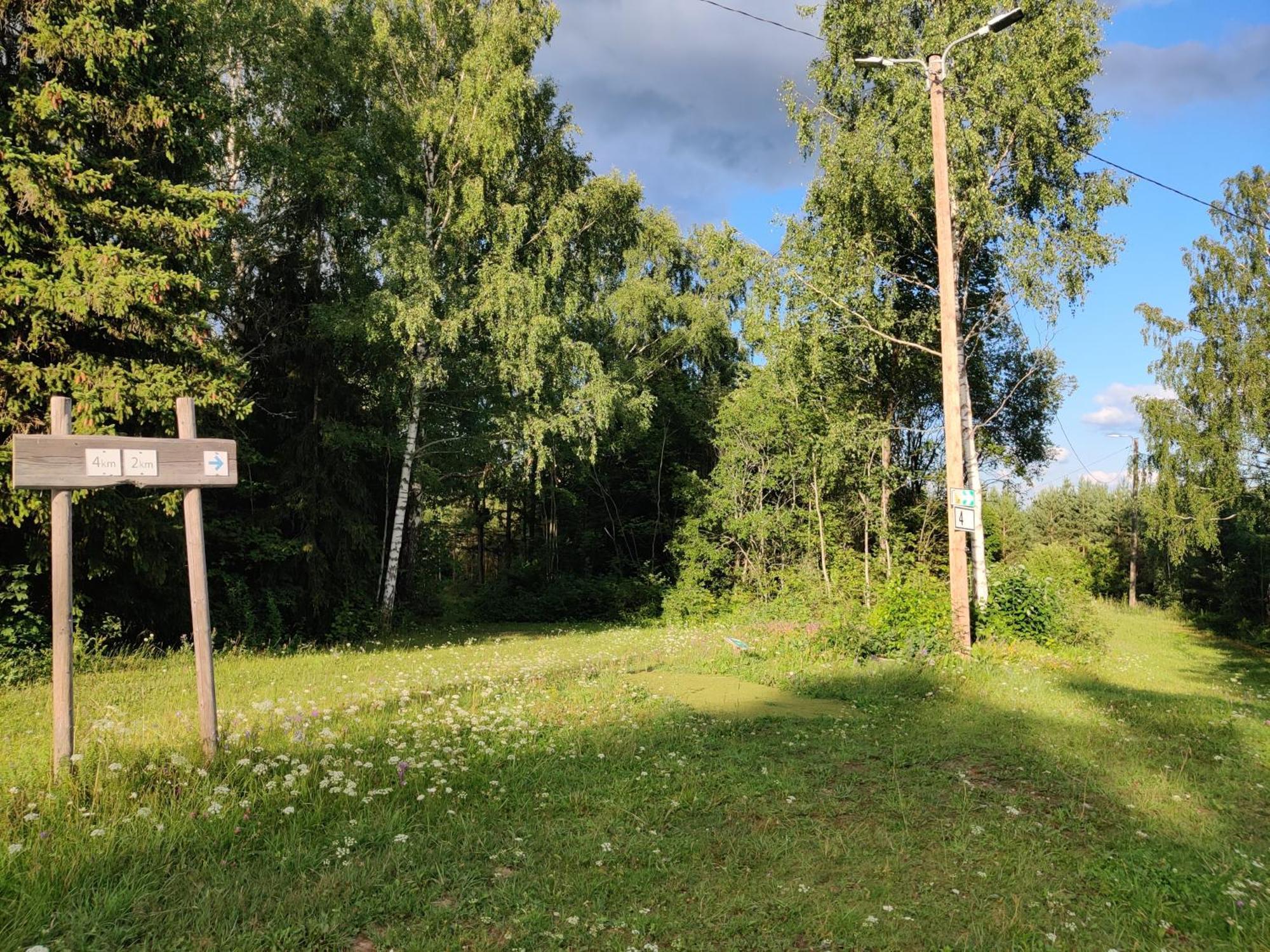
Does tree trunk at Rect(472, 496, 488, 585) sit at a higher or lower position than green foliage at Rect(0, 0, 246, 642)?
lower

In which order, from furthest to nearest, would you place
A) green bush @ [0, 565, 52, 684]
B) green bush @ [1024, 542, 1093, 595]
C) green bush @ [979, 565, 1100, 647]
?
green bush @ [1024, 542, 1093, 595]
green bush @ [979, 565, 1100, 647]
green bush @ [0, 565, 52, 684]

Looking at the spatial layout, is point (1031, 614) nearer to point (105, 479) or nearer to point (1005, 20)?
point (1005, 20)

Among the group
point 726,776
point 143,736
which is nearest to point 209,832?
point 143,736

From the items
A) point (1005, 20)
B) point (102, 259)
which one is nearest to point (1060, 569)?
point (1005, 20)

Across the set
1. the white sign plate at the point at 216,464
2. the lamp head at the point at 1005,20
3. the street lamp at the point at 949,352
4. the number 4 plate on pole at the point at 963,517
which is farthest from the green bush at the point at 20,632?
the lamp head at the point at 1005,20

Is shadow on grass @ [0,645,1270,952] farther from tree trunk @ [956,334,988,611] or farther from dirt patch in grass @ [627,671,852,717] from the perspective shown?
tree trunk @ [956,334,988,611]

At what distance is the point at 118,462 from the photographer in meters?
4.71

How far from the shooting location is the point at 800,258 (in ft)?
52.3

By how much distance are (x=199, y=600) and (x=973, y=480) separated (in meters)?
15.0

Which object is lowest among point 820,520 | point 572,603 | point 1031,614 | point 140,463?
point 572,603

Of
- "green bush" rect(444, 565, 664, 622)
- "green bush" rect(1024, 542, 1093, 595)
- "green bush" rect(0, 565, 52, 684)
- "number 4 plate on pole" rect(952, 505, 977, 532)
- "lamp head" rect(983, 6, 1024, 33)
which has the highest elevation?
"lamp head" rect(983, 6, 1024, 33)

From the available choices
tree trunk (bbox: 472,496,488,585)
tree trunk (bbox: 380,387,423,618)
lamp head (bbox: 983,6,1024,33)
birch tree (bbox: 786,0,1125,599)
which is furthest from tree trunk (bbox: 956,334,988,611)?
tree trunk (bbox: 472,496,488,585)

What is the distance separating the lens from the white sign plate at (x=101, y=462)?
461cm

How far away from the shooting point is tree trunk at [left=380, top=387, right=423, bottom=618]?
16.2 meters
